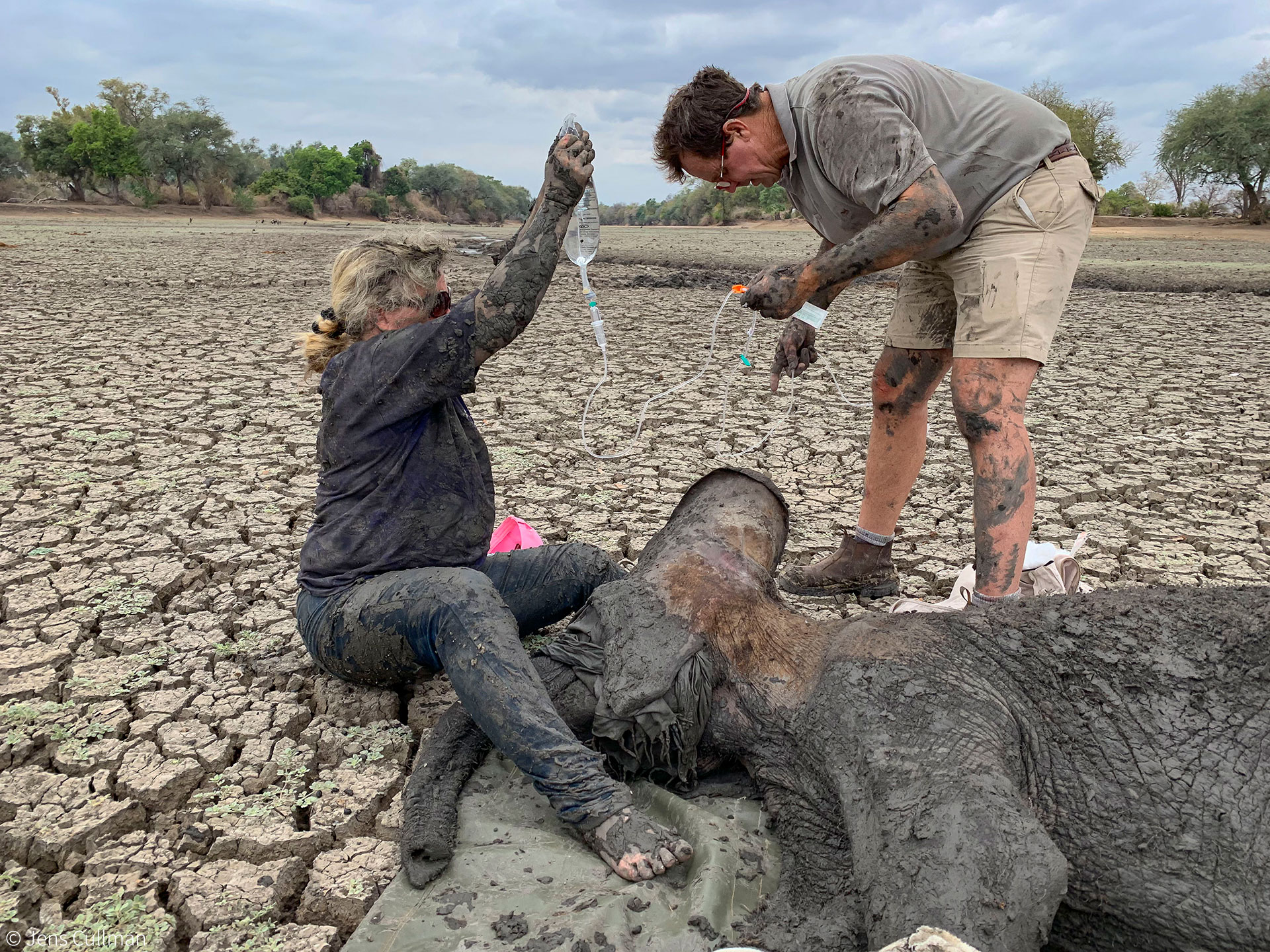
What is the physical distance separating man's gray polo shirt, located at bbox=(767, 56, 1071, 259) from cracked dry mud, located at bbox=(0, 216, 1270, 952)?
1.39 metres

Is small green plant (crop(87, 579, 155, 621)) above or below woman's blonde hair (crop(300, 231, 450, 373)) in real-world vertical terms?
below

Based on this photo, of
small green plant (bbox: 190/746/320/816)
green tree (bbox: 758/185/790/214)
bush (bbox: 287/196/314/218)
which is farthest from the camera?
green tree (bbox: 758/185/790/214)

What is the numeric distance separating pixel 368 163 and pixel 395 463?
198 ft

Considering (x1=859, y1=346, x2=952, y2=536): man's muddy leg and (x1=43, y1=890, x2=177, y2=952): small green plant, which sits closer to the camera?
(x1=43, y1=890, x2=177, y2=952): small green plant

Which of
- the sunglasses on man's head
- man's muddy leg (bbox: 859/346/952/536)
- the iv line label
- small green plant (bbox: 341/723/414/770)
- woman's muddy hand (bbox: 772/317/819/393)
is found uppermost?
the sunglasses on man's head

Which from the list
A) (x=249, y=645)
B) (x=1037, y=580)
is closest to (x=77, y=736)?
(x=249, y=645)

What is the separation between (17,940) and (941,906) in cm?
173

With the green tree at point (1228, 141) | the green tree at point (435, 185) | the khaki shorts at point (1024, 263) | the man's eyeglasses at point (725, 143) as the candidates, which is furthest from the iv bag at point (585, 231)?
the green tree at point (435, 185)

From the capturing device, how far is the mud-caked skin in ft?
10.2

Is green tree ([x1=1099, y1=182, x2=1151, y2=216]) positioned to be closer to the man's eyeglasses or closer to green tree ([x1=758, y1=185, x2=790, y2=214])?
green tree ([x1=758, y1=185, x2=790, y2=214])

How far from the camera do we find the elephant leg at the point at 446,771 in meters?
1.79

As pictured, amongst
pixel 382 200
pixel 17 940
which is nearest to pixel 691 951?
pixel 17 940

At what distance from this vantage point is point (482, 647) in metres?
1.98

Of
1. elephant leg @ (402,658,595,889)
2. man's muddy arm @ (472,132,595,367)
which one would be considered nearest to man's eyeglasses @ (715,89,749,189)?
man's muddy arm @ (472,132,595,367)
